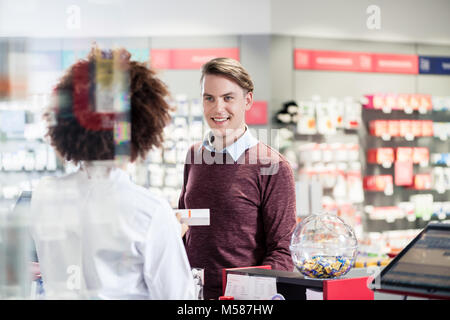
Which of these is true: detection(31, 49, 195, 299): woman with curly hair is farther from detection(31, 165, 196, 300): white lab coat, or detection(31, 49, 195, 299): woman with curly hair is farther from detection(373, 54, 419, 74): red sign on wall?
detection(373, 54, 419, 74): red sign on wall

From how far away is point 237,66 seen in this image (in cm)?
240

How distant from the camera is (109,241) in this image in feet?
4.55

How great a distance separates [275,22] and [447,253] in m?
5.67

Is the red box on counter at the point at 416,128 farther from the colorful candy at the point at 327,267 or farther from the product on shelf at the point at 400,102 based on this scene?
the colorful candy at the point at 327,267

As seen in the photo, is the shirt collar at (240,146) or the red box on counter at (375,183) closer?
the shirt collar at (240,146)

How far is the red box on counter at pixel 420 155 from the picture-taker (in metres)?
7.77

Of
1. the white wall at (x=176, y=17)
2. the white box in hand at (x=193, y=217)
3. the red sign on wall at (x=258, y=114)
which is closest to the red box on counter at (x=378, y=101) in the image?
the red sign on wall at (x=258, y=114)

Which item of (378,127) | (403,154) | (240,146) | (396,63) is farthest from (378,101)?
(240,146)

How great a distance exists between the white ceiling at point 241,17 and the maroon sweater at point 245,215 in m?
4.17

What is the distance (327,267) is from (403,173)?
629 centimetres

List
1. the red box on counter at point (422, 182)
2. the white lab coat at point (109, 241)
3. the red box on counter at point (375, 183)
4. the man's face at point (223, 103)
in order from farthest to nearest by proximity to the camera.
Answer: the red box on counter at point (422, 182), the red box on counter at point (375, 183), the man's face at point (223, 103), the white lab coat at point (109, 241)

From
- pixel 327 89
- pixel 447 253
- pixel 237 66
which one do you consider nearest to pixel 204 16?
pixel 327 89

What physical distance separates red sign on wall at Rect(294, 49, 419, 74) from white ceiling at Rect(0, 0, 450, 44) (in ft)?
0.72
